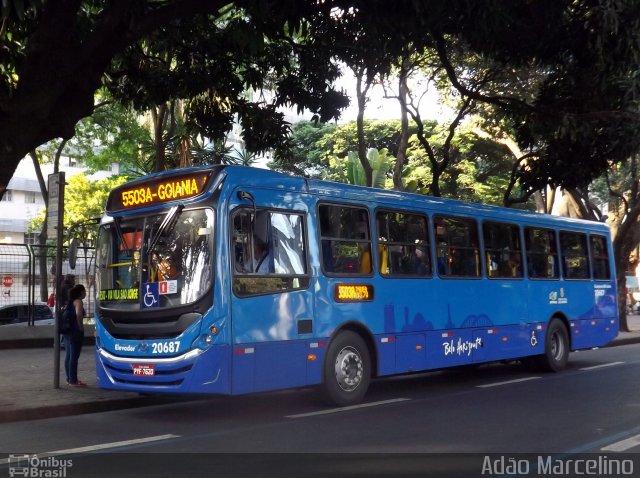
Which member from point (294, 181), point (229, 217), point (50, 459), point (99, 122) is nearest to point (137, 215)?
point (229, 217)

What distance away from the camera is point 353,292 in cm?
1053

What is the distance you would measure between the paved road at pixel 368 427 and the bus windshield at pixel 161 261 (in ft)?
4.93

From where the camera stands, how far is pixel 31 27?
1245cm

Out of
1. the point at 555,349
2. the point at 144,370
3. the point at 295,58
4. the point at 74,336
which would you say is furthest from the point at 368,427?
the point at 295,58

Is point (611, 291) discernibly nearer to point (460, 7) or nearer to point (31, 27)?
point (460, 7)

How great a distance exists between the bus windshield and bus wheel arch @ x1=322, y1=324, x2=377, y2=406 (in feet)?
7.31

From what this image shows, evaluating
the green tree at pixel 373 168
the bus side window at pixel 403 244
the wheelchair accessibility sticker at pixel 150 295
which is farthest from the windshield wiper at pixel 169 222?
the green tree at pixel 373 168

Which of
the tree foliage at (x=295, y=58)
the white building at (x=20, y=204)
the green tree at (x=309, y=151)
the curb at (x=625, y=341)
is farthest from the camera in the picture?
the white building at (x=20, y=204)

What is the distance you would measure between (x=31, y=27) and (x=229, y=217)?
590 centimetres

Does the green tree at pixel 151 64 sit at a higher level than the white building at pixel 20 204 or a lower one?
lower

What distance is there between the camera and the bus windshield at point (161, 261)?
29.4ft

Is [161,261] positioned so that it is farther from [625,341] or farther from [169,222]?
[625,341]

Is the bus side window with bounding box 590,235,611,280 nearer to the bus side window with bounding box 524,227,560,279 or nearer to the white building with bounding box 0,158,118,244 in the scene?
the bus side window with bounding box 524,227,560,279

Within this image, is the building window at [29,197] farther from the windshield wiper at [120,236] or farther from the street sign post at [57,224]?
the windshield wiper at [120,236]
